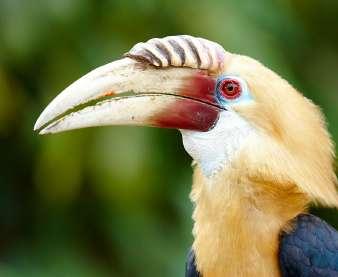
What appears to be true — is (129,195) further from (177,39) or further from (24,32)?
(177,39)

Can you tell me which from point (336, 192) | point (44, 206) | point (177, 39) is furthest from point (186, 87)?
point (44, 206)

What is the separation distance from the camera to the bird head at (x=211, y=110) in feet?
9.55

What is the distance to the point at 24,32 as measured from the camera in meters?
4.92

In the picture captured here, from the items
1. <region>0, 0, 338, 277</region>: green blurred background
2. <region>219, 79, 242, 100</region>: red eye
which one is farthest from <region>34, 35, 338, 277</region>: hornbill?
<region>0, 0, 338, 277</region>: green blurred background

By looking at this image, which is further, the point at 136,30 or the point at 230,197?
the point at 136,30

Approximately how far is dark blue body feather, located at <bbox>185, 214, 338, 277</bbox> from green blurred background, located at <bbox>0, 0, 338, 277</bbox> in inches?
73.3

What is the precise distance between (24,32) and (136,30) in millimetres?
475

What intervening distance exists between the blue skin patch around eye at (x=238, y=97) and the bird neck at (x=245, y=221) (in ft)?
0.56

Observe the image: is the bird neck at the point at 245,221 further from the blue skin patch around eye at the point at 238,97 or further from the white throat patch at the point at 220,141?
the blue skin patch around eye at the point at 238,97

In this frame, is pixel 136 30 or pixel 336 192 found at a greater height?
pixel 136 30

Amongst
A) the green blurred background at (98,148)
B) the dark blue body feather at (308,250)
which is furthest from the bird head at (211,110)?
the green blurred background at (98,148)

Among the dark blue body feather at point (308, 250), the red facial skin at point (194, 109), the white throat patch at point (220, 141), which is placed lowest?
the dark blue body feather at point (308, 250)

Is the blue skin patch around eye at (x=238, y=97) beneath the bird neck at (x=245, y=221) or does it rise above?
above

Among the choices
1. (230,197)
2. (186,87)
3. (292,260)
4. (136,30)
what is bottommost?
(292,260)
